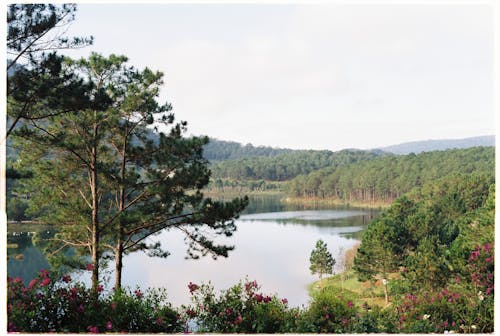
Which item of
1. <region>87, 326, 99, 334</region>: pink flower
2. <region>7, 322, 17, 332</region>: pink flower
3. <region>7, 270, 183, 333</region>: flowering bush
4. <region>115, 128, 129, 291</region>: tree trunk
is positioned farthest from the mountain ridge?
<region>7, 322, 17, 332</region>: pink flower

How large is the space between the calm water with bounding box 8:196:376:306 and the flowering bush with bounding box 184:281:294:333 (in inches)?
5.9

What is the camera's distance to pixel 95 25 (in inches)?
138

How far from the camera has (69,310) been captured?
2662mm

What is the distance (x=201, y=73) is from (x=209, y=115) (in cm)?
36

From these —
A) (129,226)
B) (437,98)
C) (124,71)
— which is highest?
(124,71)

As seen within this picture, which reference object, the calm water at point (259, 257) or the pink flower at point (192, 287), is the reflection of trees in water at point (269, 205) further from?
the pink flower at point (192, 287)

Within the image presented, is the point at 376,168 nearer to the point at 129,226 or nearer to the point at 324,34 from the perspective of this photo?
the point at 324,34

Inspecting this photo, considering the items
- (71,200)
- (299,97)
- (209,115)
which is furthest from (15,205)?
(299,97)

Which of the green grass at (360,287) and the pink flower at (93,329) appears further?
the green grass at (360,287)

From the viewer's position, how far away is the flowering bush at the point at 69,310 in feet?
8.54

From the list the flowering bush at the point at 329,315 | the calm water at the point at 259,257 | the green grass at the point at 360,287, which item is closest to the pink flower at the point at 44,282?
the calm water at the point at 259,257

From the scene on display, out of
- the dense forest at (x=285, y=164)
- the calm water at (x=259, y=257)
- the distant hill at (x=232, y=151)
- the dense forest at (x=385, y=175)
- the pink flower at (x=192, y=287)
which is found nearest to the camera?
the pink flower at (x=192, y=287)

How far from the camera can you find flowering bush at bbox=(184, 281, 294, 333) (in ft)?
8.91

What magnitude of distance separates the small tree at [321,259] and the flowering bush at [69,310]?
6.62m
